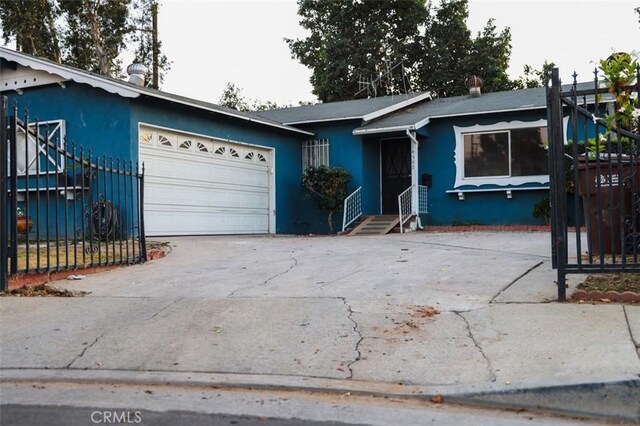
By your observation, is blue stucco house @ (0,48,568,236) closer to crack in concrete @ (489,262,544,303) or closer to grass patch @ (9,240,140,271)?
grass patch @ (9,240,140,271)

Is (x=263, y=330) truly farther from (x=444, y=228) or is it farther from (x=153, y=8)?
(x=153, y=8)

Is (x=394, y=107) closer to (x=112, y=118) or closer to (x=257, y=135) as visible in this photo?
(x=257, y=135)

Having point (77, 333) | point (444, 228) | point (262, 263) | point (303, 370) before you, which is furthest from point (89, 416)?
point (444, 228)

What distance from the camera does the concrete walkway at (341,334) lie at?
164 inches

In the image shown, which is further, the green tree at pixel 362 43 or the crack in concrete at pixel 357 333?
the green tree at pixel 362 43

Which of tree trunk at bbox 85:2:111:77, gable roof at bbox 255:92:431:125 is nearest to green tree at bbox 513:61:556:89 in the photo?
gable roof at bbox 255:92:431:125

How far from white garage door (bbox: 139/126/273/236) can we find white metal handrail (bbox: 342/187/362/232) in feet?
6.88

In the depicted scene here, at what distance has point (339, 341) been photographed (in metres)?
4.93

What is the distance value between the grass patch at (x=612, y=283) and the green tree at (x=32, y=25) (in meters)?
25.6

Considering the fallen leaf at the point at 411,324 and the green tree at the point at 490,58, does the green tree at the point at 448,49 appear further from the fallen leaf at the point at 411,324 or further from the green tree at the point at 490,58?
the fallen leaf at the point at 411,324

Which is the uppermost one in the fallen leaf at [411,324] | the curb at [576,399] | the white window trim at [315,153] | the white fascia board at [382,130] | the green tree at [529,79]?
the green tree at [529,79]

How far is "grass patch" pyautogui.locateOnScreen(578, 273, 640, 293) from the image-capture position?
5.93 meters

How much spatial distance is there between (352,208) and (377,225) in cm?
107

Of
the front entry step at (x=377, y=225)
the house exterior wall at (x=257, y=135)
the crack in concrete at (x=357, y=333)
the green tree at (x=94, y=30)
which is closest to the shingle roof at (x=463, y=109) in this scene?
the house exterior wall at (x=257, y=135)
